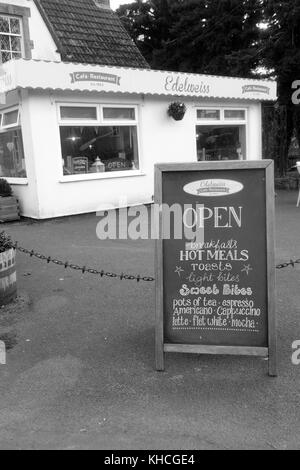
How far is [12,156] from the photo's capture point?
38.2ft

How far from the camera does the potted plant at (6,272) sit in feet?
17.2

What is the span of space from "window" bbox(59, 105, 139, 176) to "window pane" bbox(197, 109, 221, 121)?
225 cm

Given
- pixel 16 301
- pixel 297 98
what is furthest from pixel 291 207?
pixel 16 301

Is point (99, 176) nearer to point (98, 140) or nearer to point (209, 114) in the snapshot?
point (98, 140)

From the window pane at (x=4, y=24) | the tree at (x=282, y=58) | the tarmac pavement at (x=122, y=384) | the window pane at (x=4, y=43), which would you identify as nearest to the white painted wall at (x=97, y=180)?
the tree at (x=282, y=58)

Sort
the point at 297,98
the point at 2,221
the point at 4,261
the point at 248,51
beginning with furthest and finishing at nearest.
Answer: the point at 248,51 < the point at 297,98 < the point at 2,221 < the point at 4,261

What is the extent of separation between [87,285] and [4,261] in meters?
1.21

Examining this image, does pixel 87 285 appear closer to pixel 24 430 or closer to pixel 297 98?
pixel 24 430

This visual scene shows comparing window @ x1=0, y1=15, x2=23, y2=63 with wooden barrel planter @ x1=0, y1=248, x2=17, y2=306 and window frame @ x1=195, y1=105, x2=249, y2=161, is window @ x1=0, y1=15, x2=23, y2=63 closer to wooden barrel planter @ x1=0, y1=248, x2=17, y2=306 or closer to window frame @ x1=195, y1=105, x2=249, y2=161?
window frame @ x1=195, y1=105, x2=249, y2=161

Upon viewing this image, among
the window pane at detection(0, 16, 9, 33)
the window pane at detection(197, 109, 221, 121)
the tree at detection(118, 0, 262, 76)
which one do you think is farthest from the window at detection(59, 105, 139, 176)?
the tree at detection(118, 0, 262, 76)

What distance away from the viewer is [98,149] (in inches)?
467

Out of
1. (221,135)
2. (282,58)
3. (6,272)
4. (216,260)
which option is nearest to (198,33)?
(282,58)

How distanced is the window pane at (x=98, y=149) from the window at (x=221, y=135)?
2.45m

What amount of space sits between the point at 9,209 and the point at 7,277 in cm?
583
